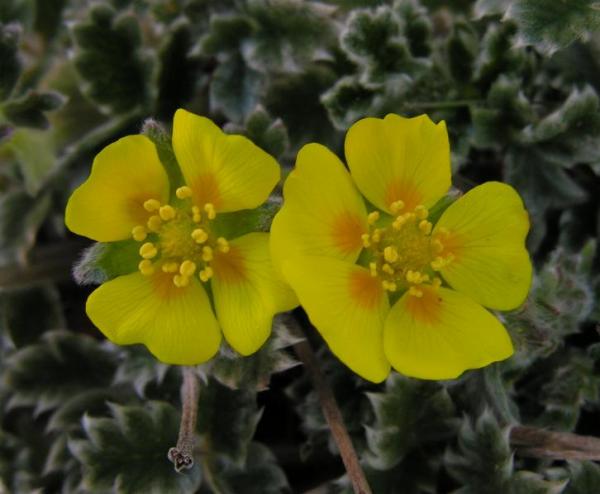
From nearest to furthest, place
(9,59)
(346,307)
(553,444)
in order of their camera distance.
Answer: (346,307), (553,444), (9,59)

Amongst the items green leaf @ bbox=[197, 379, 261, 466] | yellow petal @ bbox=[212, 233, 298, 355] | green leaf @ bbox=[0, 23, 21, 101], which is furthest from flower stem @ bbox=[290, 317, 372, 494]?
green leaf @ bbox=[0, 23, 21, 101]

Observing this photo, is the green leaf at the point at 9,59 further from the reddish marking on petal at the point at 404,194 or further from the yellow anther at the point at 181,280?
the reddish marking on petal at the point at 404,194

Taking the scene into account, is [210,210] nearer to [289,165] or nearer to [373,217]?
[373,217]

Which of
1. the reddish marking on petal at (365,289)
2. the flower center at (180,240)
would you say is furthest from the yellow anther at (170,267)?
the reddish marking on petal at (365,289)

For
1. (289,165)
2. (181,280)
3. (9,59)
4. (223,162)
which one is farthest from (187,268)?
(9,59)

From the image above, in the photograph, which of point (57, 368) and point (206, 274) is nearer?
point (206, 274)

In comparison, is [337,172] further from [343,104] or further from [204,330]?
[343,104]

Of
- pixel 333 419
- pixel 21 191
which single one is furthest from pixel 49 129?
pixel 333 419
